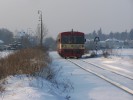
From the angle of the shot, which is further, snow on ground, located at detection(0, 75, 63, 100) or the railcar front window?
the railcar front window

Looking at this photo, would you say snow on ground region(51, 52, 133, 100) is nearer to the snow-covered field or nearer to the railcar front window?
the snow-covered field

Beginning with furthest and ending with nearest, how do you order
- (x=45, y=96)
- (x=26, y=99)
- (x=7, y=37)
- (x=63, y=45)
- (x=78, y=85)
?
(x=7, y=37)
(x=63, y=45)
(x=78, y=85)
(x=45, y=96)
(x=26, y=99)

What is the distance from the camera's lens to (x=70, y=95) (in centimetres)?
1195

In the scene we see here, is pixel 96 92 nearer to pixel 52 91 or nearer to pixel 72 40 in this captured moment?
pixel 52 91

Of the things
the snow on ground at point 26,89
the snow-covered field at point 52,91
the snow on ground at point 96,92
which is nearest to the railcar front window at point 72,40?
the snow on ground at point 96,92

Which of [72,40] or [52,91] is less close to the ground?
[72,40]

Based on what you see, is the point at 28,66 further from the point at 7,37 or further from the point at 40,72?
the point at 7,37

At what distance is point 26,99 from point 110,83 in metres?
6.59

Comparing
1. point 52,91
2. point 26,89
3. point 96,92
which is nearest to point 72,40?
point 96,92

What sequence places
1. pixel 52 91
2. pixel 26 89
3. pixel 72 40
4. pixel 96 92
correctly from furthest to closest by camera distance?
pixel 72 40, pixel 96 92, pixel 52 91, pixel 26 89

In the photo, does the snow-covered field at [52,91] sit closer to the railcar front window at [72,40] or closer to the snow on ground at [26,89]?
the snow on ground at [26,89]

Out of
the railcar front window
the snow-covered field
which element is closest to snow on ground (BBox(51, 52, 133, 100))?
the snow-covered field

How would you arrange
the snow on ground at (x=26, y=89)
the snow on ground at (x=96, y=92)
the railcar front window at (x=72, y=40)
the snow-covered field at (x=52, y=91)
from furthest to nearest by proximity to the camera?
the railcar front window at (x=72, y=40), the snow on ground at (x=96, y=92), the snow-covered field at (x=52, y=91), the snow on ground at (x=26, y=89)

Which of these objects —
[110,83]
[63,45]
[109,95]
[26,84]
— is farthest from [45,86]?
[63,45]
